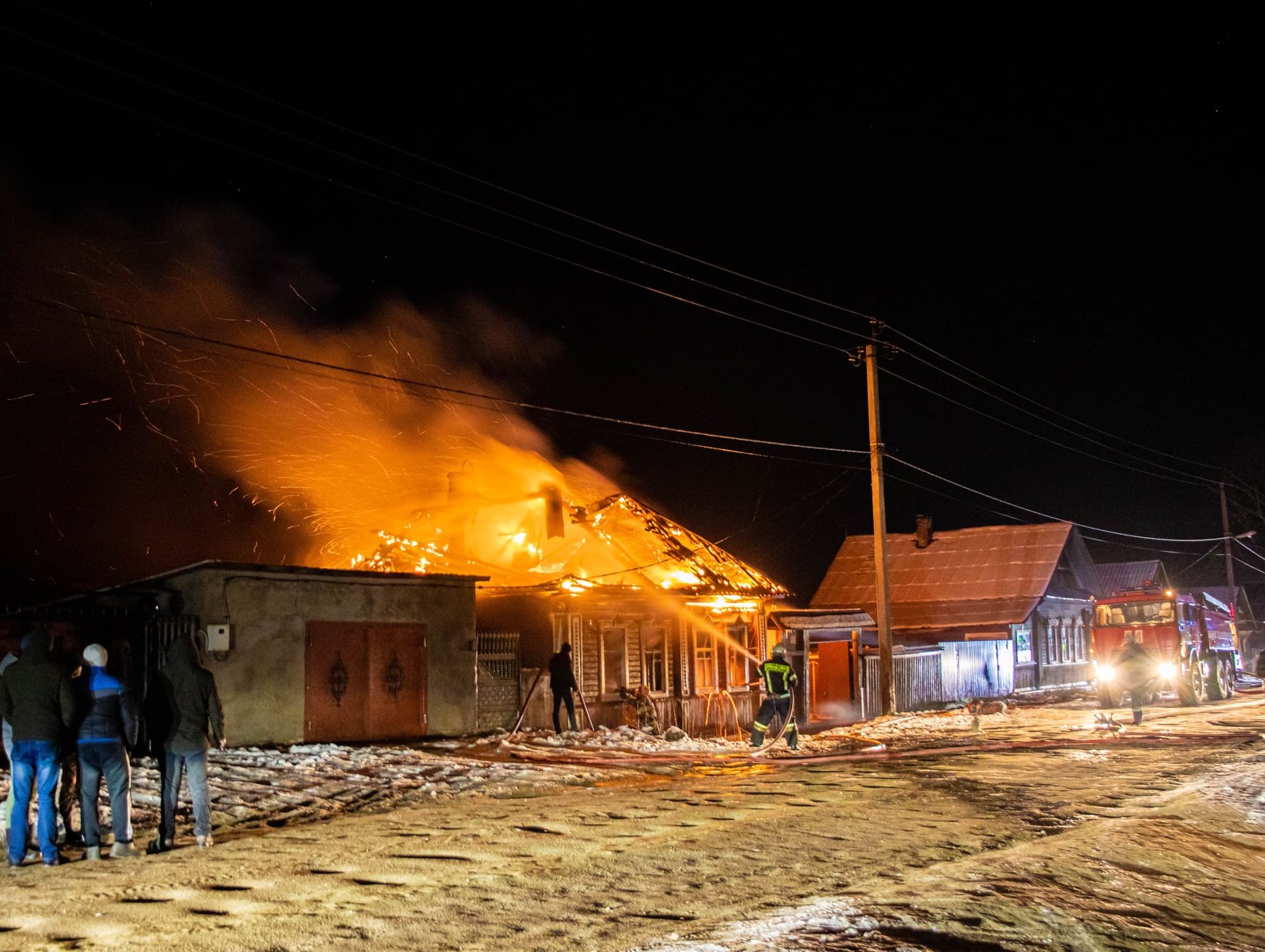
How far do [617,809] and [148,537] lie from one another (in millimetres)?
23824

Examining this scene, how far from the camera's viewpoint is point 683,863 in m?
8.34

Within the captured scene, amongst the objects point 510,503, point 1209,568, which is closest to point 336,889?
point 510,503

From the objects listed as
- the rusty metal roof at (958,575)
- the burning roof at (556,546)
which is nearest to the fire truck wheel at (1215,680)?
the rusty metal roof at (958,575)

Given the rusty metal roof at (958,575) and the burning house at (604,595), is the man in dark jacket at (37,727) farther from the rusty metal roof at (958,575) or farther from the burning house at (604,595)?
the rusty metal roof at (958,575)

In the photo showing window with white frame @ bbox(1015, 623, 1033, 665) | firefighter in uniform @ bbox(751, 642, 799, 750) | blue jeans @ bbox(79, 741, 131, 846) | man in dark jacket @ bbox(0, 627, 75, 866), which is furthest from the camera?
window with white frame @ bbox(1015, 623, 1033, 665)

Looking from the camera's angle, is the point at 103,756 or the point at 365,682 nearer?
the point at 103,756

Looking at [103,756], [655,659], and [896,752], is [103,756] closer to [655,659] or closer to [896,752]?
[896,752]

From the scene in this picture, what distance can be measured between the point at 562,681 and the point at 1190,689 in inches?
735

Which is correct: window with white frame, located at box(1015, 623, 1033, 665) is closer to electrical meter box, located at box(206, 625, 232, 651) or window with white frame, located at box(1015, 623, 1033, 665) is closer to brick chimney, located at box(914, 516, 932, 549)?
brick chimney, located at box(914, 516, 932, 549)

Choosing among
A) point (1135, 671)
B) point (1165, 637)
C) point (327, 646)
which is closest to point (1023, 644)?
point (1165, 637)

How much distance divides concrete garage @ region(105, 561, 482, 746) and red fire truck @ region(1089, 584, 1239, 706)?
1764 cm

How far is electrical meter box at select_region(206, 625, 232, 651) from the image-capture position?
16.8 m

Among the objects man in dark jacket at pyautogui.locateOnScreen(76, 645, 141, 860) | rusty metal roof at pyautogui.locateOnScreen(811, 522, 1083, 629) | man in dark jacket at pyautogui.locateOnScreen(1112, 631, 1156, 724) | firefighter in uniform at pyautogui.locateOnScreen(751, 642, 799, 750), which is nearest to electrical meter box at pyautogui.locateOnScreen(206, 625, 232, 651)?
man in dark jacket at pyautogui.locateOnScreen(76, 645, 141, 860)

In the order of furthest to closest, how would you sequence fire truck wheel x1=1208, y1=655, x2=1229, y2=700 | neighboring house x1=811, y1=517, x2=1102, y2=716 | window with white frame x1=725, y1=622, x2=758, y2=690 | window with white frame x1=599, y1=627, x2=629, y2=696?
neighboring house x1=811, y1=517, x2=1102, y2=716
fire truck wheel x1=1208, y1=655, x2=1229, y2=700
window with white frame x1=725, y1=622, x2=758, y2=690
window with white frame x1=599, y1=627, x2=629, y2=696
